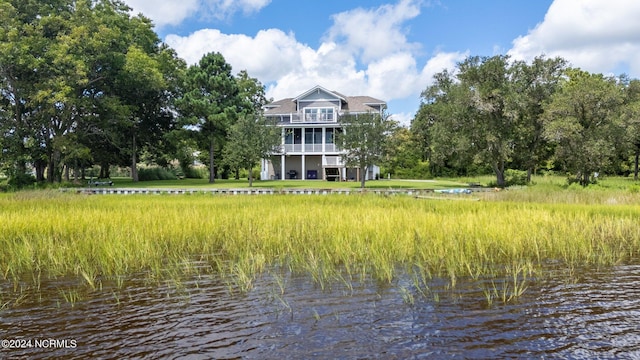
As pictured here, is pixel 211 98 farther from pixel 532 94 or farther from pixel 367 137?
pixel 532 94

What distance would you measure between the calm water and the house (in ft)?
117

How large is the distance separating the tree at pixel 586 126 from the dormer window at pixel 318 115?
841 inches

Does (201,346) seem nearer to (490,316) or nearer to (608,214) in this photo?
(490,316)

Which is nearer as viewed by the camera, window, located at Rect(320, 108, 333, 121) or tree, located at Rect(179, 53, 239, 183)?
tree, located at Rect(179, 53, 239, 183)

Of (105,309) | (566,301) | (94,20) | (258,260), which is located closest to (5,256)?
(105,309)

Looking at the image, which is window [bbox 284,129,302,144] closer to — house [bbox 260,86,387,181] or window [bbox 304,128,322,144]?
house [bbox 260,86,387,181]

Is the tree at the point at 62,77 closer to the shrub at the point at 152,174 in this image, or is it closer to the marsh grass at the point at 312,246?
the shrub at the point at 152,174

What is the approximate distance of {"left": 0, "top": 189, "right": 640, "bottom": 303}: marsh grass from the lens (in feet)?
20.7

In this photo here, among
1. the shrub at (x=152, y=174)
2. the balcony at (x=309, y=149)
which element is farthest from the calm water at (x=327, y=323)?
the shrub at (x=152, y=174)

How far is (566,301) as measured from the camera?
17.6ft

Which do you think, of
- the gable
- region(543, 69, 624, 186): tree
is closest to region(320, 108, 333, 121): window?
the gable

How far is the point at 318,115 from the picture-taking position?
42.8m

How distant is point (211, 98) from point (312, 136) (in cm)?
1047

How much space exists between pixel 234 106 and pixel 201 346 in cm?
3551
